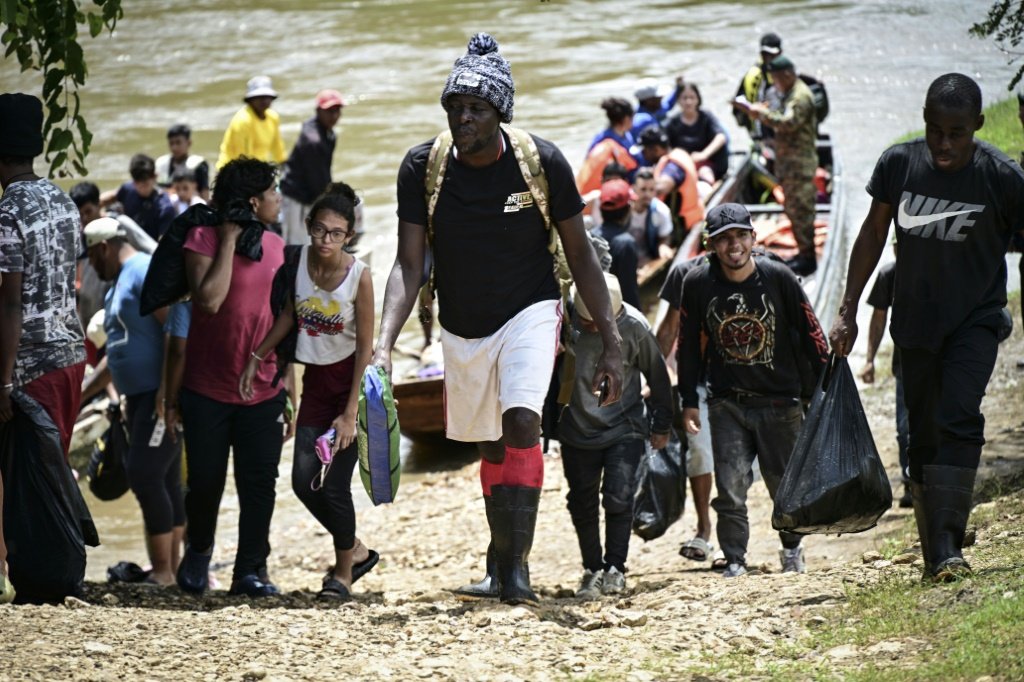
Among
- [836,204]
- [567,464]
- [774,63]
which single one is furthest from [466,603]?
[836,204]

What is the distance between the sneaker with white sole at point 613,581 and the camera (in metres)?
7.46

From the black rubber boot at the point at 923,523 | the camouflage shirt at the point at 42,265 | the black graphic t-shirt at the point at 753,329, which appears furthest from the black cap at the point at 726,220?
the camouflage shirt at the point at 42,265

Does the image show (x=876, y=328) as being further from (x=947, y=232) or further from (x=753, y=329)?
(x=947, y=232)

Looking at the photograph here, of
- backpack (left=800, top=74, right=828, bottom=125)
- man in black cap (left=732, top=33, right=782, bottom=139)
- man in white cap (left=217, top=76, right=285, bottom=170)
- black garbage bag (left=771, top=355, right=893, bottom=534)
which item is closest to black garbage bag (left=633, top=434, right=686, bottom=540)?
black garbage bag (left=771, top=355, right=893, bottom=534)

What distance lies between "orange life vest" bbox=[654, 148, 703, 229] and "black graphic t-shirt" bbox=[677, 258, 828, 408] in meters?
7.93

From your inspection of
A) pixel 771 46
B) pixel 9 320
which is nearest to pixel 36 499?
pixel 9 320

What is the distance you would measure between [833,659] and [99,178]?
78.9 feet

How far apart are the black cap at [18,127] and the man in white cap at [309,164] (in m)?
8.91

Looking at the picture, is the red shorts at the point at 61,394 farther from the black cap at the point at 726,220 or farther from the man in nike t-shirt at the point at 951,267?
the man in nike t-shirt at the point at 951,267

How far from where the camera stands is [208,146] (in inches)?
1153

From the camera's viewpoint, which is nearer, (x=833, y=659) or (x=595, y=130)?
(x=833, y=659)

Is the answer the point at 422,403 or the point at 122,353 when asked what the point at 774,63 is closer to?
the point at 422,403

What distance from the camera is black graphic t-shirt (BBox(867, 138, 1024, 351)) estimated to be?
5.76 m

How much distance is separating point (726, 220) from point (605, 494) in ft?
5.12
